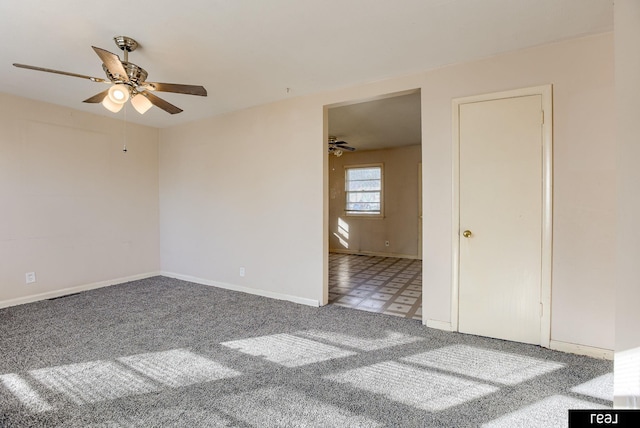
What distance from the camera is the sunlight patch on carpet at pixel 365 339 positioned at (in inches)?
102

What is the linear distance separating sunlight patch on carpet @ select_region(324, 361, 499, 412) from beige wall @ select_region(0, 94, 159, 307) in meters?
4.05

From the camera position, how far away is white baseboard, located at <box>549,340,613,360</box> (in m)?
2.33

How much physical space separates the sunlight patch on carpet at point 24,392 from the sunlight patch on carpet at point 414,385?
168 cm

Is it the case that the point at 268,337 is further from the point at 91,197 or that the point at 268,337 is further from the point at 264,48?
the point at 91,197

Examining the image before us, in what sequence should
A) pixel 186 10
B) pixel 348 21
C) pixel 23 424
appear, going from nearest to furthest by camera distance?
pixel 23 424
pixel 186 10
pixel 348 21

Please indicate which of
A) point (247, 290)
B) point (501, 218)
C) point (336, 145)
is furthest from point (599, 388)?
point (336, 145)

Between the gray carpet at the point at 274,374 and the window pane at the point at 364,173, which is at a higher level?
the window pane at the point at 364,173

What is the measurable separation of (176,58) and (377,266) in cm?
476

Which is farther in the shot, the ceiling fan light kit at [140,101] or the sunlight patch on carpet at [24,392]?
the ceiling fan light kit at [140,101]

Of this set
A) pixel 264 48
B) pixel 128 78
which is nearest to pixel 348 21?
pixel 264 48

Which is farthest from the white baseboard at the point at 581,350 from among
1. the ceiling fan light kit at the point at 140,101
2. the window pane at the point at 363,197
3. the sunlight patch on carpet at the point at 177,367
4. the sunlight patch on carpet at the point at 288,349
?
the window pane at the point at 363,197

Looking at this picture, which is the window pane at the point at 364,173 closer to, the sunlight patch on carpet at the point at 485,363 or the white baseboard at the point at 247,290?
the white baseboard at the point at 247,290

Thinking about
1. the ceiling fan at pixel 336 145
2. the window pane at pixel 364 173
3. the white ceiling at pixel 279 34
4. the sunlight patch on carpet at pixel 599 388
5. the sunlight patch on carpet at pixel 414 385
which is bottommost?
the sunlight patch on carpet at pixel 414 385

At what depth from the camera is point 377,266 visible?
6055mm
